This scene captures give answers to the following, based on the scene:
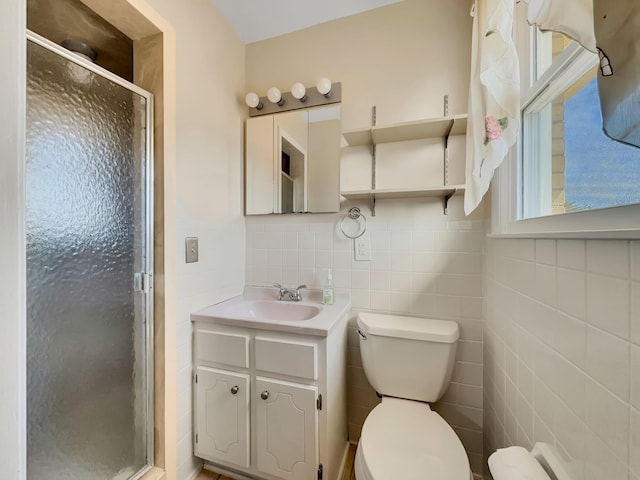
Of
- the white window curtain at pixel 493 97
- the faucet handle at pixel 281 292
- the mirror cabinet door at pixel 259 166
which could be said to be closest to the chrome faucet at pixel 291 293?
the faucet handle at pixel 281 292

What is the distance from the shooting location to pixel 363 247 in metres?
1.46

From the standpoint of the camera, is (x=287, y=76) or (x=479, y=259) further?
(x=287, y=76)

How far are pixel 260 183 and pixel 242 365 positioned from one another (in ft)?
3.50

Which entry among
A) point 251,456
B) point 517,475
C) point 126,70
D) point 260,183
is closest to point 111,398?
point 251,456

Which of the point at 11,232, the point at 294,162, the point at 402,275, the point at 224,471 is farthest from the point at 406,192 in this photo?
the point at 224,471

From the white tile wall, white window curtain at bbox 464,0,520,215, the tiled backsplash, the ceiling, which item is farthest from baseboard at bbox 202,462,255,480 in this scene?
the ceiling

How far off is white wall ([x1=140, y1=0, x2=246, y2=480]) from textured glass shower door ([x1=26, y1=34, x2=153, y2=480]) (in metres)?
0.14

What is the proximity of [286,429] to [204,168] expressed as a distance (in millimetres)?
1331

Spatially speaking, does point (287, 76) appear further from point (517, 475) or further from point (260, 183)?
point (517, 475)

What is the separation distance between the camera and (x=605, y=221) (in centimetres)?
52

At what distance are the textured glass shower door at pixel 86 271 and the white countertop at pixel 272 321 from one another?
0.30 meters

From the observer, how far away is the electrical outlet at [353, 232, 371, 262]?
1.46 metres

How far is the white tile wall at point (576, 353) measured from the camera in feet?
1.49

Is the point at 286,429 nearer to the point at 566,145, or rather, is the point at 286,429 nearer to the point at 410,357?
the point at 410,357
